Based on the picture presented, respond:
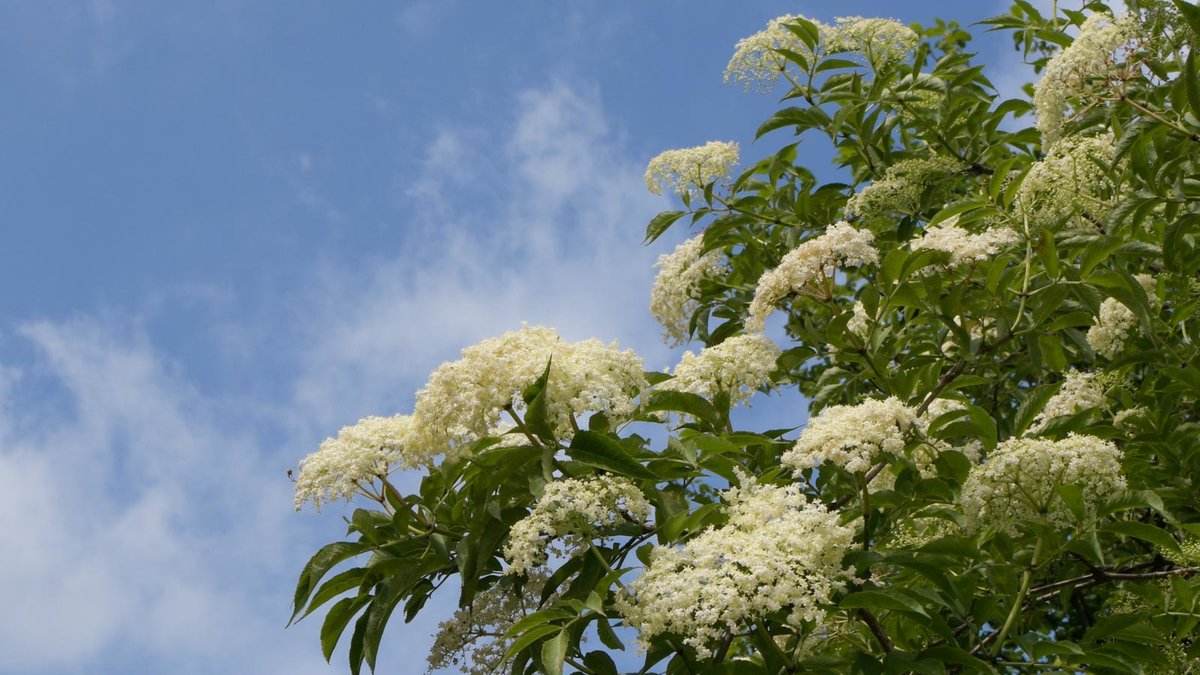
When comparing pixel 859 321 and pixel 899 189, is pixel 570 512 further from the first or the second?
pixel 899 189

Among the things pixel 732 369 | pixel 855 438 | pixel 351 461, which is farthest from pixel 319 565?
pixel 855 438

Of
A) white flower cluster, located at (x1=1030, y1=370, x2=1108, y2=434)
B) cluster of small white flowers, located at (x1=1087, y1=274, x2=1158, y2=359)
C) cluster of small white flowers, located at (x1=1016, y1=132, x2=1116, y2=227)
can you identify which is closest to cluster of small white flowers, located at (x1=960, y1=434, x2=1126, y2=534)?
white flower cluster, located at (x1=1030, y1=370, x2=1108, y2=434)

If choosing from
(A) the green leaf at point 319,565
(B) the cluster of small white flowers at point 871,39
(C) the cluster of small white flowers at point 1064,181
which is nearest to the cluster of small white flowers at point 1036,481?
(C) the cluster of small white flowers at point 1064,181

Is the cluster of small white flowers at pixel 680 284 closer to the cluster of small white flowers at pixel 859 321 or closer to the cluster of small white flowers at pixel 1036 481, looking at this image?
the cluster of small white flowers at pixel 859 321

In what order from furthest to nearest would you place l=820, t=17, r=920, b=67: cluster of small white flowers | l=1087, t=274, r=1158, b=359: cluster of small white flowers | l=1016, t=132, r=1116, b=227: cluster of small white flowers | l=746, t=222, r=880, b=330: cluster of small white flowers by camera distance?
l=820, t=17, r=920, b=67: cluster of small white flowers, l=1087, t=274, r=1158, b=359: cluster of small white flowers, l=1016, t=132, r=1116, b=227: cluster of small white flowers, l=746, t=222, r=880, b=330: cluster of small white flowers

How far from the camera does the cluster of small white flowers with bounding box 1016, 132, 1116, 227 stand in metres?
4.24

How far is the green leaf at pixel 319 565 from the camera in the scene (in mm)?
3574

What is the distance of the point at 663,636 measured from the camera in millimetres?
3252

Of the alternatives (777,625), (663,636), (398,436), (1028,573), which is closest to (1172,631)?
(1028,573)

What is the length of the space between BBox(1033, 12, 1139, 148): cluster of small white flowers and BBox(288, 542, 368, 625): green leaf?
2.89 m

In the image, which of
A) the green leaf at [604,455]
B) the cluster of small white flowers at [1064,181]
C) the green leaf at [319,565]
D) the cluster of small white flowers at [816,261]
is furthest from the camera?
the cluster of small white flowers at [1064,181]

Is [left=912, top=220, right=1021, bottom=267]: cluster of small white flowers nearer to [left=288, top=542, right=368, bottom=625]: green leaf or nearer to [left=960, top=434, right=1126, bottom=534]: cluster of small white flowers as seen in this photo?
[left=960, top=434, right=1126, bottom=534]: cluster of small white flowers

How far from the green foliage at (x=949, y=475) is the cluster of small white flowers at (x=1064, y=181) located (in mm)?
14

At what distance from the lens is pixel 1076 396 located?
4.45m
